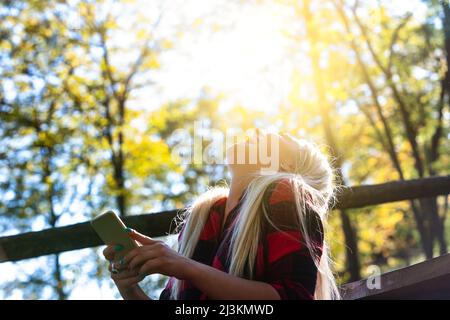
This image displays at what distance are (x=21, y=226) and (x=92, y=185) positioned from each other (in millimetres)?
2217

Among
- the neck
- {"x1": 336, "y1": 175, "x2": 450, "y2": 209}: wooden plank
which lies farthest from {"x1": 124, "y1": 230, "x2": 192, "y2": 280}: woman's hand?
{"x1": 336, "y1": 175, "x2": 450, "y2": 209}: wooden plank

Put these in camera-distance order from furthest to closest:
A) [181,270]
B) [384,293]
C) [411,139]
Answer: [411,139] → [384,293] → [181,270]

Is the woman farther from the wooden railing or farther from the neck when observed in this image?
the wooden railing

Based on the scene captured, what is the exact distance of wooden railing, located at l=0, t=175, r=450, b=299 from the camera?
6.70 feet

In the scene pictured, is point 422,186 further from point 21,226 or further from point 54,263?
point 21,226

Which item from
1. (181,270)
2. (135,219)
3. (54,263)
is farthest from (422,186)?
(54,263)

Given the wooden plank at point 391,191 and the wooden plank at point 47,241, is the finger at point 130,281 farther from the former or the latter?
the wooden plank at point 391,191

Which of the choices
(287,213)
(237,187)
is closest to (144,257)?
(287,213)

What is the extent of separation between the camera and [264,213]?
2039 millimetres

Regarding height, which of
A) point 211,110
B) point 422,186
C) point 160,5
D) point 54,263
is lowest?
point 54,263

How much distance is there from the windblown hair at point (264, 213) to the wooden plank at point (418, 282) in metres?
0.18

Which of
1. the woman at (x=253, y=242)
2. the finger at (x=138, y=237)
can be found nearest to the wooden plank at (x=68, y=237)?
the woman at (x=253, y=242)

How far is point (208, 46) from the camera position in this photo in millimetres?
16250

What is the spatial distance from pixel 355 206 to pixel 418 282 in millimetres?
2011
